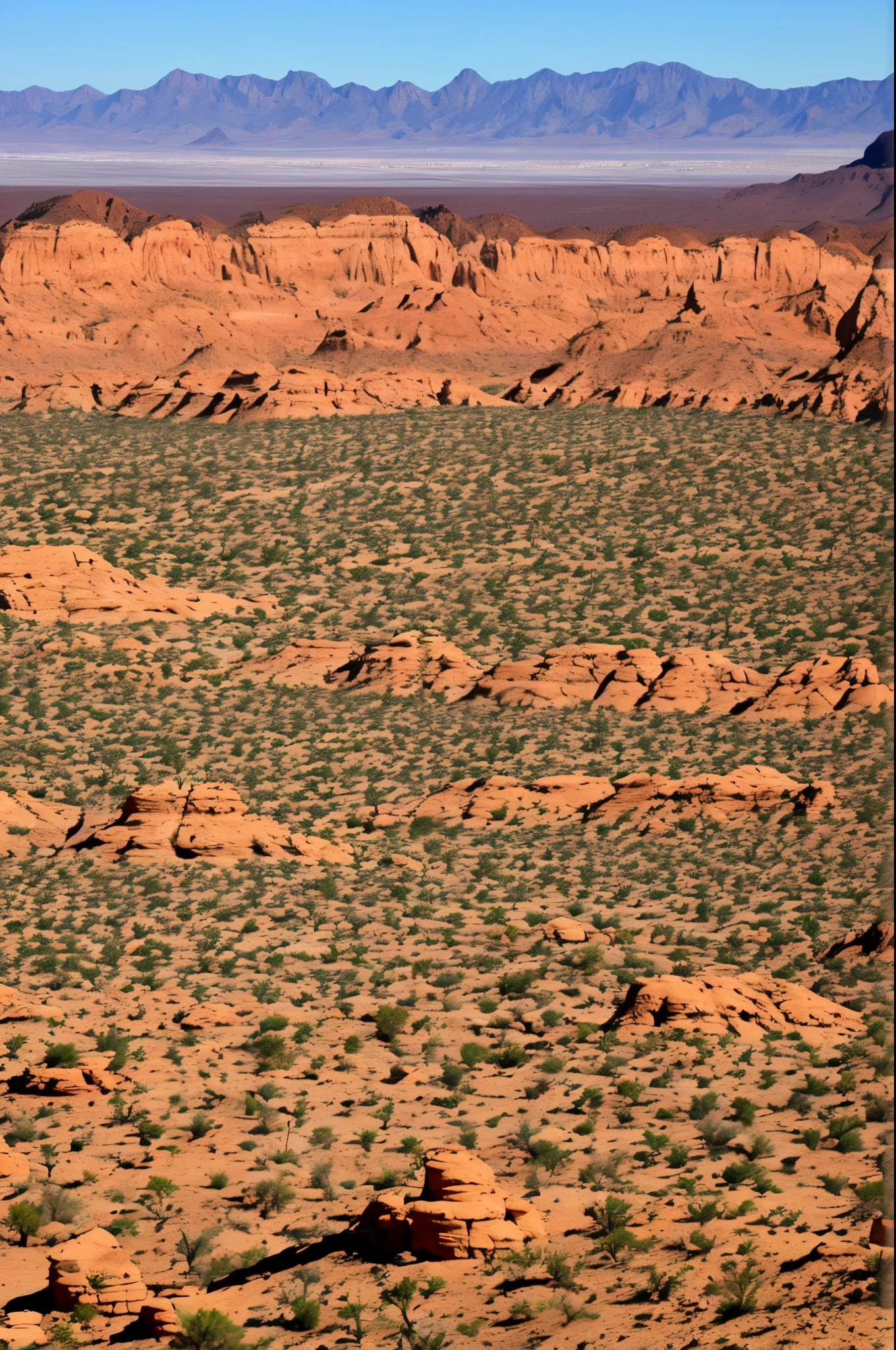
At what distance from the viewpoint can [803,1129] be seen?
1516 centimetres

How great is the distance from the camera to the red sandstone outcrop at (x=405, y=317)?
7394cm

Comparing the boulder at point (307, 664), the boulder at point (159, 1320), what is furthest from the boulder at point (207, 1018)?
the boulder at point (307, 664)

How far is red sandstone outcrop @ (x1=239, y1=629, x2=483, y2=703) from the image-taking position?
122 feet

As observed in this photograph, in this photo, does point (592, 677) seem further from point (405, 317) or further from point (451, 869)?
point (405, 317)

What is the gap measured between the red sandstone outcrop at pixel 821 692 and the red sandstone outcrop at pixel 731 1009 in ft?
46.8

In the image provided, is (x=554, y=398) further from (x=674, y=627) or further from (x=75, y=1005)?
(x=75, y=1005)

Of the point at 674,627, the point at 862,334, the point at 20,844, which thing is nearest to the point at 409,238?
the point at 862,334

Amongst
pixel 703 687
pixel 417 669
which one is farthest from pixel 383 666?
pixel 703 687

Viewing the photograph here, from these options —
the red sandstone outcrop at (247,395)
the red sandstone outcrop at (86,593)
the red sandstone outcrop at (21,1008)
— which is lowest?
the red sandstone outcrop at (21,1008)

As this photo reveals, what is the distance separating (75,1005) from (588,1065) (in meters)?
7.68

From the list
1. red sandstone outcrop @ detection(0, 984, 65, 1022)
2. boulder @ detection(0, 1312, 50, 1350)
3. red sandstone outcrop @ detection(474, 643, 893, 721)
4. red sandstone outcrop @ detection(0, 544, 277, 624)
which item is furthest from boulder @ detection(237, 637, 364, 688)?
boulder @ detection(0, 1312, 50, 1350)

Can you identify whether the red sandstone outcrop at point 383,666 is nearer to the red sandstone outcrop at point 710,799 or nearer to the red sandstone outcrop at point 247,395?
the red sandstone outcrop at point 710,799

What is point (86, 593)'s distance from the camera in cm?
4234

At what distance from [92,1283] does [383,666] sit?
26107mm
